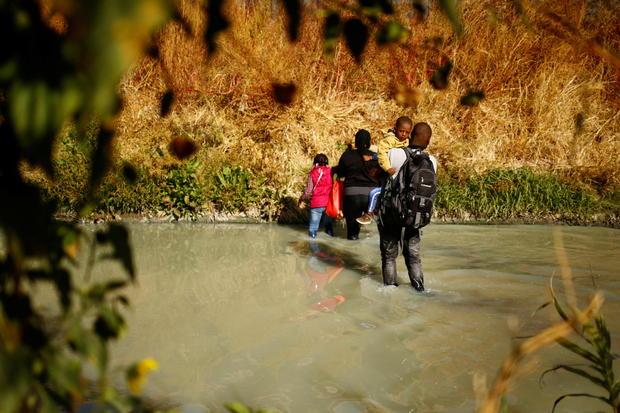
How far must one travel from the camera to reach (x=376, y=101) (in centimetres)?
1431

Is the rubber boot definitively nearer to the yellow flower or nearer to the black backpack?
the black backpack

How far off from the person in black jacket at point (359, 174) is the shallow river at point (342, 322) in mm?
723

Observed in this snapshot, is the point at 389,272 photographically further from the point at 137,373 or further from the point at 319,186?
the point at 137,373

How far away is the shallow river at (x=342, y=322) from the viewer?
359 cm

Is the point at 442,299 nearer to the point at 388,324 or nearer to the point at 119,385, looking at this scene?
the point at 388,324

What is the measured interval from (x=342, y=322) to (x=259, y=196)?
6063 millimetres

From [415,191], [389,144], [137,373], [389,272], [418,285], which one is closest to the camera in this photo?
[137,373]

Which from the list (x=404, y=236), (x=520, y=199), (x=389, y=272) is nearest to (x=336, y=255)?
(x=389, y=272)

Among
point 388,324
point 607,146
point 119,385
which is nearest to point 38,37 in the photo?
point 119,385

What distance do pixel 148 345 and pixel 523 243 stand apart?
6.60 meters

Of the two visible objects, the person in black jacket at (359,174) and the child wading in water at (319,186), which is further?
the child wading in water at (319,186)

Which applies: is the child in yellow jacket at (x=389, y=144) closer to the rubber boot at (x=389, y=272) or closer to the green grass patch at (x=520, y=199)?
the rubber boot at (x=389, y=272)

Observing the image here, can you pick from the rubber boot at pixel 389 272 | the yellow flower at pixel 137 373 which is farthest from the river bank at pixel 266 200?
the yellow flower at pixel 137 373

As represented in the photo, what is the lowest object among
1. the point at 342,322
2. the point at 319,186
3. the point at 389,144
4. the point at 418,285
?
the point at 342,322
